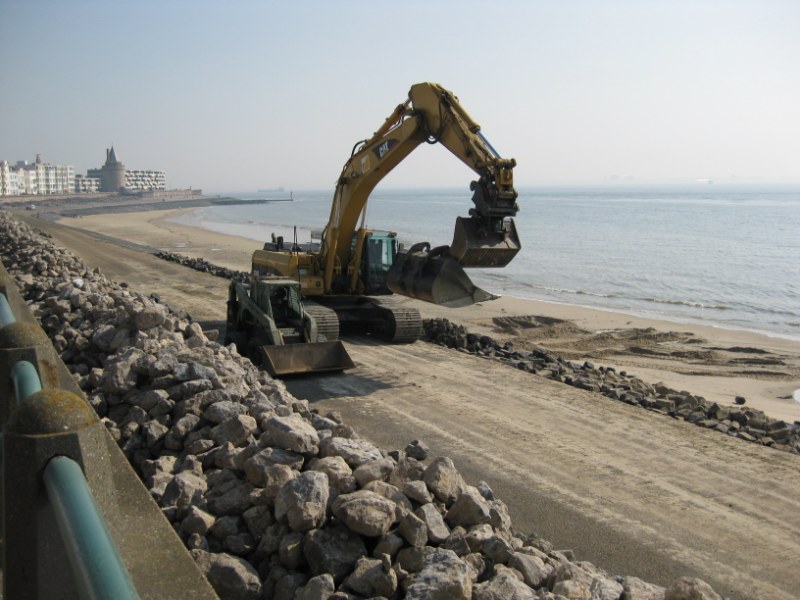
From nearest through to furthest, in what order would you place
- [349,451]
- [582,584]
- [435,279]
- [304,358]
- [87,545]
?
1. [87,545]
2. [582,584]
3. [349,451]
4. [304,358]
5. [435,279]

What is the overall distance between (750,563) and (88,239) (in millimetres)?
41388

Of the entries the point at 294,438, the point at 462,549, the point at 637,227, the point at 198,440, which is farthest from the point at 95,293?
the point at 637,227

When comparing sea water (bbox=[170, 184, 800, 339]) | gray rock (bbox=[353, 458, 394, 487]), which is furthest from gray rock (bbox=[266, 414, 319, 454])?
sea water (bbox=[170, 184, 800, 339])

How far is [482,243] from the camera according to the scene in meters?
10.7

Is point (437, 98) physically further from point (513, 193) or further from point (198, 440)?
point (198, 440)

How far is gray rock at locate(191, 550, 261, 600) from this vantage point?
13.2 ft

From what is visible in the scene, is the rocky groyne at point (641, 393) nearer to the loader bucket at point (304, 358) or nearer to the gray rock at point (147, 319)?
the loader bucket at point (304, 358)

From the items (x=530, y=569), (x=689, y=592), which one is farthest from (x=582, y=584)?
(x=689, y=592)

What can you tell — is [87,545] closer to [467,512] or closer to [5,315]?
[5,315]

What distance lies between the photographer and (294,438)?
16.8 ft

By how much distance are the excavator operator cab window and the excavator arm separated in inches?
15.7

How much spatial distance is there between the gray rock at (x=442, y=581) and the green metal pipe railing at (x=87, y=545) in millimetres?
2372

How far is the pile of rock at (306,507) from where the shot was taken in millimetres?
4035

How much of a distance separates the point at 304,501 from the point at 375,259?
9943 millimetres
